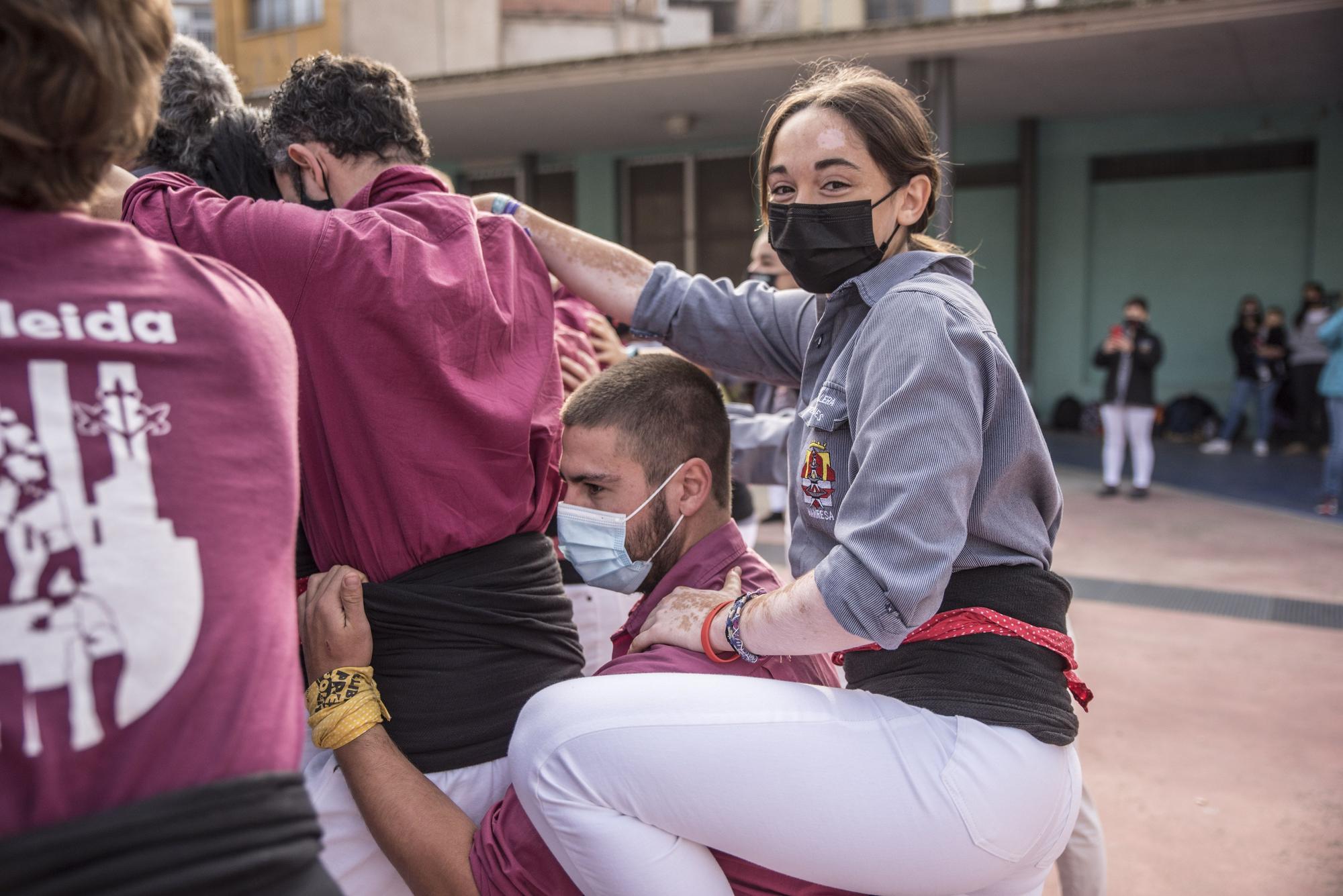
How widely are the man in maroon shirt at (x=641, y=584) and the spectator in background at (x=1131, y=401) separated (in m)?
7.94

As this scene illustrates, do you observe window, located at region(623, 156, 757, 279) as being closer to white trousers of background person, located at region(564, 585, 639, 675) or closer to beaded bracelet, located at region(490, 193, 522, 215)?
white trousers of background person, located at region(564, 585, 639, 675)

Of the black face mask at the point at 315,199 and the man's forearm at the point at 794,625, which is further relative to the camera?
the black face mask at the point at 315,199

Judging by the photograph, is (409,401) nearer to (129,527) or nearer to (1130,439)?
(129,527)

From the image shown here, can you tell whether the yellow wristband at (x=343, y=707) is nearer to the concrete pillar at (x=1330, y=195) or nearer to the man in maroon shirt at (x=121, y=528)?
the man in maroon shirt at (x=121, y=528)

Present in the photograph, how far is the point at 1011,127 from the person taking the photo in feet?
45.8

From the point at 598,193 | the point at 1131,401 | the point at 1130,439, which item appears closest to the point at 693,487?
the point at 1131,401

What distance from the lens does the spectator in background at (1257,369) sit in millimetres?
12117

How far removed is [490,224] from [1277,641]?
4.79 meters

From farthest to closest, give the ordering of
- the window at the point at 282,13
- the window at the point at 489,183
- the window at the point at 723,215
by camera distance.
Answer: the window at the point at 282,13
the window at the point at 489,183
the window at the point at 723,215

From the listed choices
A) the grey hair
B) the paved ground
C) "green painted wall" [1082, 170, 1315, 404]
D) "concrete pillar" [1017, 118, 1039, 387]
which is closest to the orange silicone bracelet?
the grey hair

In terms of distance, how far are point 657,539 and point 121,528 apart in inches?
52.5

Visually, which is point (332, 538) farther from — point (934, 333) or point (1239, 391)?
point (1239, 391)

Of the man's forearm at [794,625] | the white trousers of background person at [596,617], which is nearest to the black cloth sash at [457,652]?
the man's forearm at [794,625]

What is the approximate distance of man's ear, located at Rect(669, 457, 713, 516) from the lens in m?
2.18
